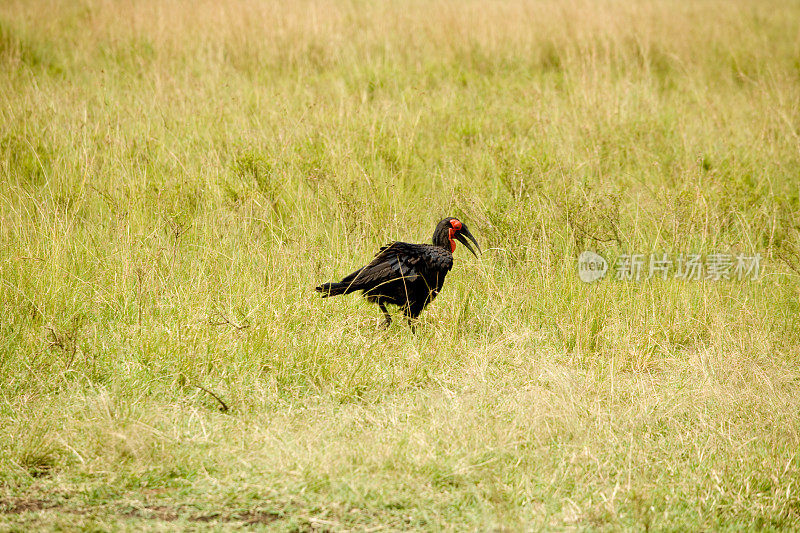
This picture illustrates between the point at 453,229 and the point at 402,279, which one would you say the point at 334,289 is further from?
the point at 453,229

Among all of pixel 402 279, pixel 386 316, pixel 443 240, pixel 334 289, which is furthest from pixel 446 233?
pixel 334 289

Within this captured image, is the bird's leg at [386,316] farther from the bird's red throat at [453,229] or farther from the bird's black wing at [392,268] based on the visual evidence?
the bird's red throat at [453,229]

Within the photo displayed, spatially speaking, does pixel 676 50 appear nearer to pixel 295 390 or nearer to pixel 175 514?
pixel 295 390

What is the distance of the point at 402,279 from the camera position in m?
4.67

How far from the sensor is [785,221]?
6184mm

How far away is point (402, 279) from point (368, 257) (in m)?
0.97

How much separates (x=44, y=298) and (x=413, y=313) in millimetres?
2280

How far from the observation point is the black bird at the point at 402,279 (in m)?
4.66

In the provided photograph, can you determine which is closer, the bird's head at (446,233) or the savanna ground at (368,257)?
the savanna ground at (368,257)

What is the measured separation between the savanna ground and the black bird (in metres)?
0.16

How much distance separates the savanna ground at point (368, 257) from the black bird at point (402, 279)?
162mm

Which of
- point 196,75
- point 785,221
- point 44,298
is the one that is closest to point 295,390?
point 44,298

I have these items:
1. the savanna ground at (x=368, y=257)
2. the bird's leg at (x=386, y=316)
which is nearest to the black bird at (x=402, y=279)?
the bird's leg at (x=386, y=316)

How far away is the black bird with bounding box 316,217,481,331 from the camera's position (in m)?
4.66
